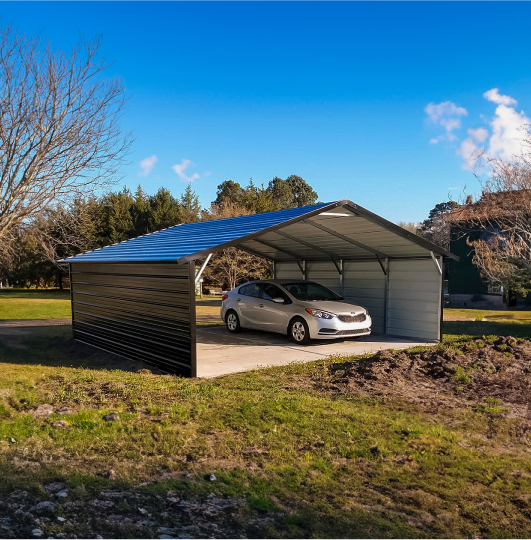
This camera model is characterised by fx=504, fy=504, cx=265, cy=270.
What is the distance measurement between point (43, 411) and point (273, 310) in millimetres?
7634

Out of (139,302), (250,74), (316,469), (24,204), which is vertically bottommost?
(316,469)

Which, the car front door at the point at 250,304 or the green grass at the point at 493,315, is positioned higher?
the car front door at the point at 250,304

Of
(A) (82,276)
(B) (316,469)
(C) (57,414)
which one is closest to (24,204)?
(A) (82,276)

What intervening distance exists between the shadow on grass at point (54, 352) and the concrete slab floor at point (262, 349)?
132 cm

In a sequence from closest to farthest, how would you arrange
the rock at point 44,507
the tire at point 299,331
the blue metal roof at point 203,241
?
the rock at point 44,507
the blue metal roof at point 203,241
the tire at point 299,331

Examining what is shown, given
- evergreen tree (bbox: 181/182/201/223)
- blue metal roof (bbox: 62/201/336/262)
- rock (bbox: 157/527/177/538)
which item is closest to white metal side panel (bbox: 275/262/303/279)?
blue metal roof (bbox: 62/201/336/262)

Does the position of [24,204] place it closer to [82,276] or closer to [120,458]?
[82,276]

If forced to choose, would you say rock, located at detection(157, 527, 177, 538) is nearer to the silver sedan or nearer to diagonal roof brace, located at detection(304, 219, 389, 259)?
the silver sedan

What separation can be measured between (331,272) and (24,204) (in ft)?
30.2

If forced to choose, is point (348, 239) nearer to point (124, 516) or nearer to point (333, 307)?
point (333, 307)

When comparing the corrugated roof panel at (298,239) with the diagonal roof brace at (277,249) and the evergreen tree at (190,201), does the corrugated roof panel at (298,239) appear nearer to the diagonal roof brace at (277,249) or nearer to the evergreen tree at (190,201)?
the diagonal roof brace at (277,249)

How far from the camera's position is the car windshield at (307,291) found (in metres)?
13.1

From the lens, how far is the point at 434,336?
511 inches

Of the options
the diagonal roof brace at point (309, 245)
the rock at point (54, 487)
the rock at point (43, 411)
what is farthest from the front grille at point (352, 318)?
the rock at point (54, 487)
